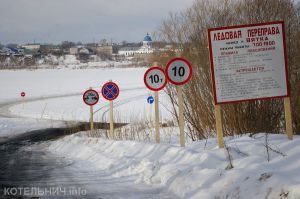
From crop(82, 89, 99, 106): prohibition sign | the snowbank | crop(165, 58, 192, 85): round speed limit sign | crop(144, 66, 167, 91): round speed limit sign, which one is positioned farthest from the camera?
the snowbank

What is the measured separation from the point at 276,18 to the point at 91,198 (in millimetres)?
6110

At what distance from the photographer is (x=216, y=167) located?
6.12m

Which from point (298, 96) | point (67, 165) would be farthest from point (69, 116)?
point (298, 96)

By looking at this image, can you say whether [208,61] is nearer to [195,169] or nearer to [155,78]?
[155,78]

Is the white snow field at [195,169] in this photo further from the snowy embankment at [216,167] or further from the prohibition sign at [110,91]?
the prohibition sign at [110,91]

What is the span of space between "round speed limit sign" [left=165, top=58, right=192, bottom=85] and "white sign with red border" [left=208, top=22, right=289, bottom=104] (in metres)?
1.27

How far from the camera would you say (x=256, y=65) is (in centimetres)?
705

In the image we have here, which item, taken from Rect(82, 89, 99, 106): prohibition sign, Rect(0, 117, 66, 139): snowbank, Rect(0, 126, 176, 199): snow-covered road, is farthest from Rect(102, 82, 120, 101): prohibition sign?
Rect(0, 117, 66, 139): snowbank

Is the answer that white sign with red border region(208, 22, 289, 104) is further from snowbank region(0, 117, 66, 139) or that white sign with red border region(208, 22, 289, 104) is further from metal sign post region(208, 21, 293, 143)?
snowbank region(0, 117, 66, 139)

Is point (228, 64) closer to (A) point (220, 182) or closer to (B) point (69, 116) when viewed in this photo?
(A) point (220, 182)

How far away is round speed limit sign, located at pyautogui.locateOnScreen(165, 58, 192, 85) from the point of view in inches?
326

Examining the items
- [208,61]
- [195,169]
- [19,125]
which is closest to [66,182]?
[195,169]

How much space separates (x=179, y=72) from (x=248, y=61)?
1.72m

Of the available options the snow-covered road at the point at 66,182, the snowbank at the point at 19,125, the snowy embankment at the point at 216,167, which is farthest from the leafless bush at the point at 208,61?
the snowbank at the point at 19,125
